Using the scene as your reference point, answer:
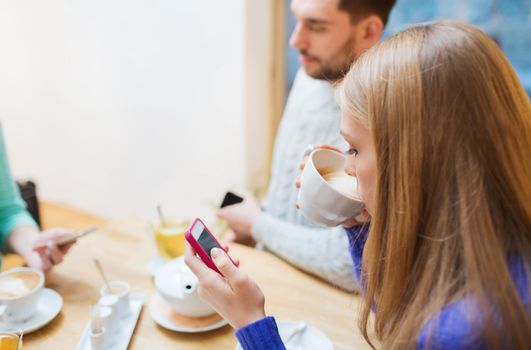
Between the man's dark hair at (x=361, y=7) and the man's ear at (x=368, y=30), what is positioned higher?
the man's dark hair at (x=361, y=7)

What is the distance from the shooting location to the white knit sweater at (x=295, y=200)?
1.11m

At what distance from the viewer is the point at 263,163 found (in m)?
2.51

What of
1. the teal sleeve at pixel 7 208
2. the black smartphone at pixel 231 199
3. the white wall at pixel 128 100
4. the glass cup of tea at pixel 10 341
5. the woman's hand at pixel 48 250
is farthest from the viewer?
Answer: the white wall at pixel 128 100

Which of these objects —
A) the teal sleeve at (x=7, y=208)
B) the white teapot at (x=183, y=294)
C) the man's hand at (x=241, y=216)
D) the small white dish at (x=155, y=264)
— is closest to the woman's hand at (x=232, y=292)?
the white teapot at (x=183, y=294)

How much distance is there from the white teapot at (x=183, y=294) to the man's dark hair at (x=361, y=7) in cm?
95

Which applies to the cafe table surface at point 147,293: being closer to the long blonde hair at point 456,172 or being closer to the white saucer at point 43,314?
the white saucer at point 43,314

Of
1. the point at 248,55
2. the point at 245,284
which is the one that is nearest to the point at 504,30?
the point at 248,55

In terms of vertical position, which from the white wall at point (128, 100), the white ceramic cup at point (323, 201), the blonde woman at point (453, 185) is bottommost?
the white wall at point (128, 100)

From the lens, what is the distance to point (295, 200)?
153 centimetres

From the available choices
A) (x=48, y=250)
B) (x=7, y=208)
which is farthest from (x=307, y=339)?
(x=7, y=208)

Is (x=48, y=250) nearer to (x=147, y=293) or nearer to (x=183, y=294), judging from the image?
(x=147, y=293)

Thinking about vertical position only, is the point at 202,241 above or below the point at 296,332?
above

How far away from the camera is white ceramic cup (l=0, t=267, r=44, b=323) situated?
35.6 inches

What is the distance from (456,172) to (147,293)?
0.71m
